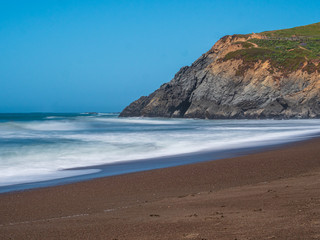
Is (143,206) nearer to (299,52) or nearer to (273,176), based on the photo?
(273,176)

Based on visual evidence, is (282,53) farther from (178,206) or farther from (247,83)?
(178,206)

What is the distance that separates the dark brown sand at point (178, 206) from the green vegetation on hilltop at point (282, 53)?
46.6 meters

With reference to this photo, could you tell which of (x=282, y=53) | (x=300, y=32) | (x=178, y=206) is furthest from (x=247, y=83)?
(x=178, y=206)

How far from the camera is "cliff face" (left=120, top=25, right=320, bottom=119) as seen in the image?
49.2 meters

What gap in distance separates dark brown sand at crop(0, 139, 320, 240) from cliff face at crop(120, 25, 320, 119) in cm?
4298

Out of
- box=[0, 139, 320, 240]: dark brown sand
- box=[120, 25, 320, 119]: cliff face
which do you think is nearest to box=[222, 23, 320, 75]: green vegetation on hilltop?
box=[120, 25, 320, 119]: cliff face

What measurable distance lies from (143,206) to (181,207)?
68 cm

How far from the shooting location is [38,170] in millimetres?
11258

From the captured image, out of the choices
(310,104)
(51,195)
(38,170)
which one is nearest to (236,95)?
(310,104)

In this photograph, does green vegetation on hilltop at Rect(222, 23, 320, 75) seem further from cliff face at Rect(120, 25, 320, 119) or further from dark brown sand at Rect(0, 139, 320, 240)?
dark brown sand at Rect(0, 139, 320, 240)

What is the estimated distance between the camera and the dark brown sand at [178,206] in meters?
4.03

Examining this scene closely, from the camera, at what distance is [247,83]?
5412 centimetres

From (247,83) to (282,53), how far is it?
8.71m

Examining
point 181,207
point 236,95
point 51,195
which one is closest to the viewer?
point 181,207
